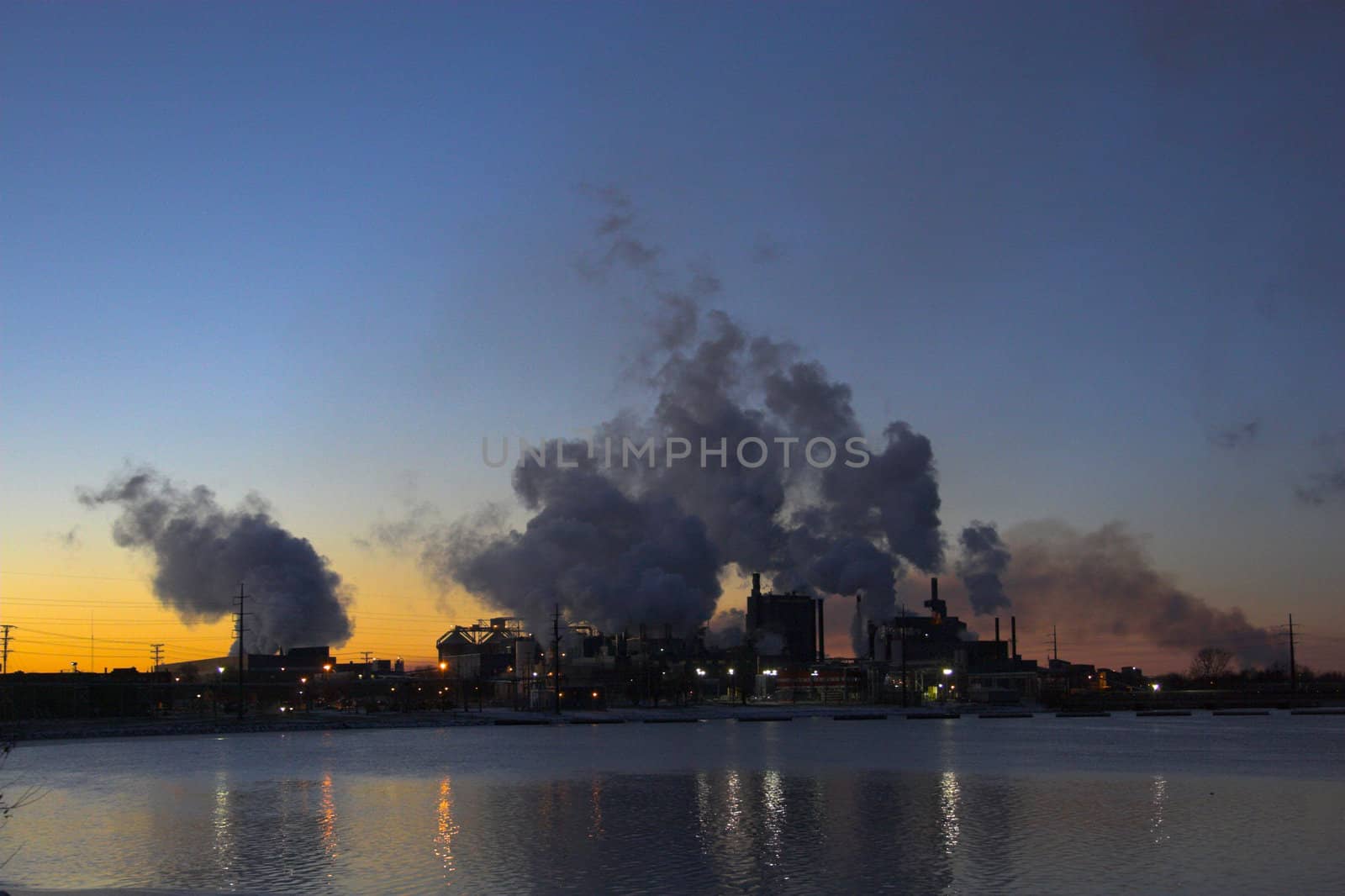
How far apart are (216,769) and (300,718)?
254ft

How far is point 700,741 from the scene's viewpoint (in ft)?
330

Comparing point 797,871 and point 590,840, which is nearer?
point 797,871

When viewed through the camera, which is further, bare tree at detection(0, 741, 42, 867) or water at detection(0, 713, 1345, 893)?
bare tree at detection(0, 741, 42, 867)

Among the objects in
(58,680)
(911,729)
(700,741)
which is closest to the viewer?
(700,741)

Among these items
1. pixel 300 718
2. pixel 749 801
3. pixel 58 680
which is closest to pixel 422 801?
pixel 749 801

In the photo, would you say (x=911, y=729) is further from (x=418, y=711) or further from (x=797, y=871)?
(x=797, y=871)

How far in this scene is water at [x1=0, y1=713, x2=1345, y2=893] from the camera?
30375 mm

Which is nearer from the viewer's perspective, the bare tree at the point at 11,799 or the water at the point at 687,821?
the water at the point at 687,821

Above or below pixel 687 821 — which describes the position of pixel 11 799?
below

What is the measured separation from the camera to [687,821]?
41.5 m

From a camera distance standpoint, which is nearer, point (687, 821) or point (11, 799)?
point (687, 821)

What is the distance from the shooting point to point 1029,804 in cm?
4650

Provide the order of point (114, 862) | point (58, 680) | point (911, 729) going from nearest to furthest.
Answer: point (114, 862)
point (911, 729)
point (58, 680)

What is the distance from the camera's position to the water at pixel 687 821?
99.7 ft
